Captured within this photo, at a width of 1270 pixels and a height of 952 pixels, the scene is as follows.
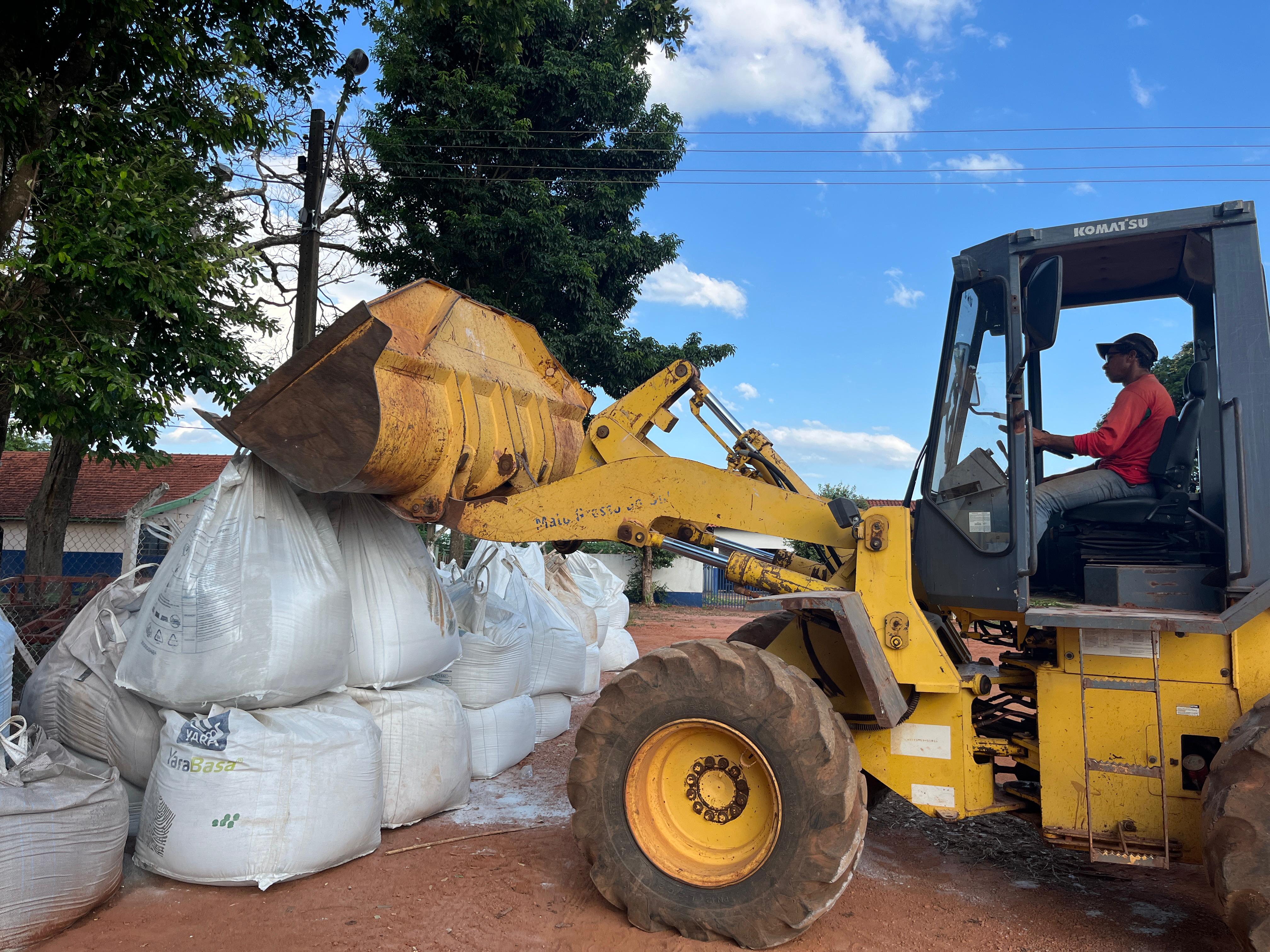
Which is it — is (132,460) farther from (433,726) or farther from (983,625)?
(983,625)

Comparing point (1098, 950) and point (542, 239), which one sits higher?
point (542, 239)

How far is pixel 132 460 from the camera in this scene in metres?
7.08

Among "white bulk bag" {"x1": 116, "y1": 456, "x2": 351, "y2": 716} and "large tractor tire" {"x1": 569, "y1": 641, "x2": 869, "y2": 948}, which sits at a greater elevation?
"white bulk bag" {"x1": 116, "y1": 456, "x2": 351, "y2": 716}

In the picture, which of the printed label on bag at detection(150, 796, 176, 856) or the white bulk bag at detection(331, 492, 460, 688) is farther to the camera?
the white bulk bag at detection(331, 492, 460, 688)

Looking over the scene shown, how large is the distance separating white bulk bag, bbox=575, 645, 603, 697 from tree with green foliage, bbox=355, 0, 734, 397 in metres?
5.80

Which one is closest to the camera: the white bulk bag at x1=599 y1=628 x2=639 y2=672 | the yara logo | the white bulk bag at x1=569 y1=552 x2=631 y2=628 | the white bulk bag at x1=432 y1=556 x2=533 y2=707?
the yara logo

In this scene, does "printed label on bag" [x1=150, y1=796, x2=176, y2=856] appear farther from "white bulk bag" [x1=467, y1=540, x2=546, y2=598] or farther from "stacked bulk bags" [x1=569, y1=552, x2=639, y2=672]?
"stacked bulk bags" [x1=569, y1=552, x2=639, y2=672]

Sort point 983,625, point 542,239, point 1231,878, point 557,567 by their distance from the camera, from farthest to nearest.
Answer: point 542,239
point 557,567
point 983,625
point 1231,878

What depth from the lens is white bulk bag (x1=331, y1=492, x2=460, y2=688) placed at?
4.04 m

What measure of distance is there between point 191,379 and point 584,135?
8.82 metres

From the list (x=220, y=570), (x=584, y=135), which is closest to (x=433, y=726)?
(x=220, y=570)

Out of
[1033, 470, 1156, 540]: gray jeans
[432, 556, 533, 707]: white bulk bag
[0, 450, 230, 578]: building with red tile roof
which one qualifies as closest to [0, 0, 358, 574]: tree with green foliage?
[432, 556, 533, 707]: white bulk bag

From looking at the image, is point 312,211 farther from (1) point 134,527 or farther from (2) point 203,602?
(2) point 203,602

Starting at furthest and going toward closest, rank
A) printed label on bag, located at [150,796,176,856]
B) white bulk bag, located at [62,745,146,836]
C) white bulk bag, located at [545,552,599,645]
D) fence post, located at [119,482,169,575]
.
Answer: white bulk bag, located at [545,552,599,645] < fence post, located at [119,482,169,575] < white bulk bag, located at [62,745,146,836] < printed label on bag, located at [150,796,176,856]
